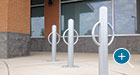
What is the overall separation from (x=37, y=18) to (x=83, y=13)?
3.65 meters

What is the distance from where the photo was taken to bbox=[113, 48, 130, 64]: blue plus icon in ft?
8.10

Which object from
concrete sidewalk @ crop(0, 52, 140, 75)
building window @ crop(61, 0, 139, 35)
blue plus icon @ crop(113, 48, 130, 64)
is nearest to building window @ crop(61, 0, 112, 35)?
building window @ crop(61, 0, 139, 35)

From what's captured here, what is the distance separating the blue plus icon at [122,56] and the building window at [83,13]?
8.04 metres

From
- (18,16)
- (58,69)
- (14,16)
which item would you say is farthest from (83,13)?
(58,69)

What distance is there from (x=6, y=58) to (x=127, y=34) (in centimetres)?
666

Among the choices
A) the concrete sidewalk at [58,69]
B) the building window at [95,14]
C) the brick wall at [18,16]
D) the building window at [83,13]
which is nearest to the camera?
the concrete sidewalk at [58,69]

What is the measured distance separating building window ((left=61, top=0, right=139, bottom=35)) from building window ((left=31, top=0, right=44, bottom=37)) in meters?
1.72

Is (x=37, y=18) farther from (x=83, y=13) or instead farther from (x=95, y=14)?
(x=95, y=14)

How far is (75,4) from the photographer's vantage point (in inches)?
446

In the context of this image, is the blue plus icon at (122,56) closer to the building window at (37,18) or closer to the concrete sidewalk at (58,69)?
the concrete sidewalk at (58,69)

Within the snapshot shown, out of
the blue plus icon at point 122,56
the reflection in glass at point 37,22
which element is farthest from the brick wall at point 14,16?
the blue plus icon at point 122,56

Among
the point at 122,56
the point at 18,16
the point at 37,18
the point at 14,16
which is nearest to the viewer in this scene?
the point at 122,56

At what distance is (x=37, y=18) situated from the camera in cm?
1259

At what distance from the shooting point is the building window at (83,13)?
10.7m
